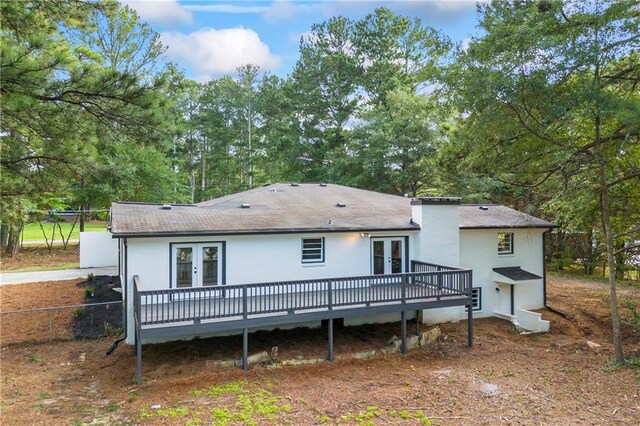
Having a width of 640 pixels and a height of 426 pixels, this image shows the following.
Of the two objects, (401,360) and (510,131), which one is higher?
(510,131)

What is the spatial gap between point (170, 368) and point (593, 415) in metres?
8.86

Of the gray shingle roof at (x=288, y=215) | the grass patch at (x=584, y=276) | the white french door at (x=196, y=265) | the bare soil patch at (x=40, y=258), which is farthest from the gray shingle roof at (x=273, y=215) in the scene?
the bare soil patch at (x=40, y=258)

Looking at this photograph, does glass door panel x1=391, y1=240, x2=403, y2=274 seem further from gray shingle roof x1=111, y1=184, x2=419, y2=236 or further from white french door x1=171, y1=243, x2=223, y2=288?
white french door x1=171, y1=243, x2=223, y2=288

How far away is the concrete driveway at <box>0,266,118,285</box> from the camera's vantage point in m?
18.0

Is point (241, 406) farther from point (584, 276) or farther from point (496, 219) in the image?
point (584, 276)

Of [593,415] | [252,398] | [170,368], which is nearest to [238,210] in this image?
[170,368]

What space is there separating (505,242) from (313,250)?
8.27 metres

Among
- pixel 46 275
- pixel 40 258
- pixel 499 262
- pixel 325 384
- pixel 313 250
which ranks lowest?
pixel 325 384

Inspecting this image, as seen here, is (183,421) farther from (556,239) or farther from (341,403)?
(556,239)

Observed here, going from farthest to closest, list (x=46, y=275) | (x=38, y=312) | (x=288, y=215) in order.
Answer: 1. (x=46, y=275)
2. (x=288, y=215)
3. (x=38, y=312)

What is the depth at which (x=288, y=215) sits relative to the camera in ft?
43.5

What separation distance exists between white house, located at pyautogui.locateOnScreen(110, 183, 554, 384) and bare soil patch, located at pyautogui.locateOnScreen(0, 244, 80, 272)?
14.9 m

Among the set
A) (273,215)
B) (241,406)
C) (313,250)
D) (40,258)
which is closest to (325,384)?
(241,406)

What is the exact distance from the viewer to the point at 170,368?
914 cm
